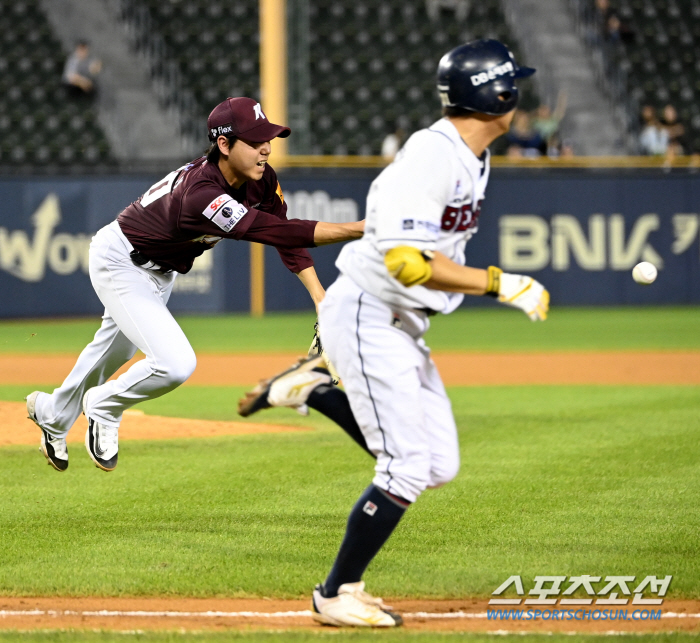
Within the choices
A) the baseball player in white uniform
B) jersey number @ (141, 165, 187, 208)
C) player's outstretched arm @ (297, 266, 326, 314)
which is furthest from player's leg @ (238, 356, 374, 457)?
jersey number @ (141, 165, 187, 208)

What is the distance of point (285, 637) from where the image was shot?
3609mm

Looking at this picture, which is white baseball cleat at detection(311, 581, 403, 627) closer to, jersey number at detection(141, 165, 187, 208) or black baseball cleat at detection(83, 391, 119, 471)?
black baseball cleat at detection(83, 391, 119, 471)

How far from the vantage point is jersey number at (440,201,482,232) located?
12.4 ft

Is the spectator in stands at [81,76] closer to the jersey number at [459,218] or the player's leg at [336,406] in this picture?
the player's leg at [336,406]

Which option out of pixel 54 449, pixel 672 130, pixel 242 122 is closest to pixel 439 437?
pixel 242 122

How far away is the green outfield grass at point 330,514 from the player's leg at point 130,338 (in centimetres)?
42

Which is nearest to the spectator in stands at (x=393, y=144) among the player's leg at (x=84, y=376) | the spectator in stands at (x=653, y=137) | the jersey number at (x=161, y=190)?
the spectator in stands at (x=653, y=137)

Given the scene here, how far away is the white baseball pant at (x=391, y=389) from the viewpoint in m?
3.75

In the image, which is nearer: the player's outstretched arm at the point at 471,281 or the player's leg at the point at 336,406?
the player's outstretched arm at the point at 471,281

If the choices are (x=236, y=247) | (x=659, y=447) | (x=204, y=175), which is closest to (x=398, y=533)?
(x=204, y=175)

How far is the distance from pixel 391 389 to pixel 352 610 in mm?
764

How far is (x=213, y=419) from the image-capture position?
8.84 m

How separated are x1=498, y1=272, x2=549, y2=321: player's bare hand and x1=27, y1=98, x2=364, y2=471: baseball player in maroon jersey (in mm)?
1418

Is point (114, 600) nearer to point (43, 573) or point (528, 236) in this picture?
point (43, 573)
